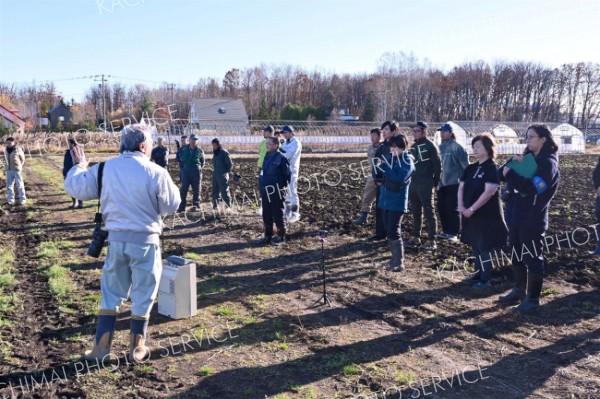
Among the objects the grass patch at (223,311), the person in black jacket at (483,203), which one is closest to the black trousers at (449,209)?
the person in black jacket at (483,203)

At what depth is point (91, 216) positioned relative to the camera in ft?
40.7

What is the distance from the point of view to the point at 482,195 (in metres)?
6.65

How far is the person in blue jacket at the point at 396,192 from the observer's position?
765 centimetres

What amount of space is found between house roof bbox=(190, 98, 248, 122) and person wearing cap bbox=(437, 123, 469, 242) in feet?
182

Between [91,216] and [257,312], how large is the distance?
7611 millimetres

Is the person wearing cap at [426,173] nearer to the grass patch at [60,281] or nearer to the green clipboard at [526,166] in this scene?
the green clipboard at [526,166]

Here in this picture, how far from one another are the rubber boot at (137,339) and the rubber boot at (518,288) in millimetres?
4218

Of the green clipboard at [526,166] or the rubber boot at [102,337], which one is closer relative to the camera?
the rubber boot at [102,337]

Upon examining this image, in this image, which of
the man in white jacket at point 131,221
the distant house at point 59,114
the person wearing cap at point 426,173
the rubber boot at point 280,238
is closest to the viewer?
the man in white jacket at point 131,221

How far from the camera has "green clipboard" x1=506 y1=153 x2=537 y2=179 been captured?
5.86m

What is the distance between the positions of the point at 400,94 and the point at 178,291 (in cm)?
6746

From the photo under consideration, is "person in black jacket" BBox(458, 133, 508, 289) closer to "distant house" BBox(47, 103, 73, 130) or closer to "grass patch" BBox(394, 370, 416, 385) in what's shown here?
"grass patch" BBox(394, 370, 416, 385)

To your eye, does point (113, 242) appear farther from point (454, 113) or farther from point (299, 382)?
point (454, 113)

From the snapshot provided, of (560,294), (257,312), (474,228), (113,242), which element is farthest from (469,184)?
(113,242)
